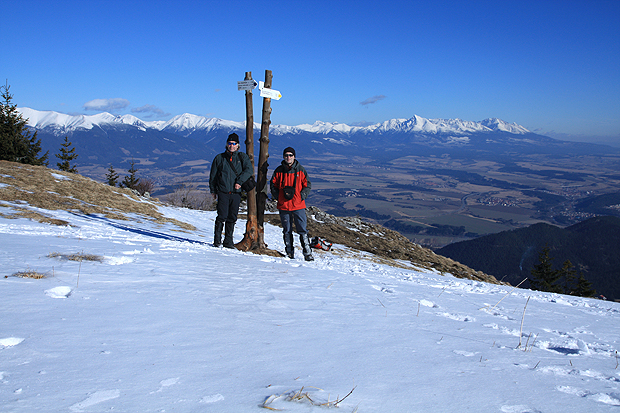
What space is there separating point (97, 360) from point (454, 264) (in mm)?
15933

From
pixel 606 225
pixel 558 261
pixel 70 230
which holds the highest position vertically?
pixel 70 230

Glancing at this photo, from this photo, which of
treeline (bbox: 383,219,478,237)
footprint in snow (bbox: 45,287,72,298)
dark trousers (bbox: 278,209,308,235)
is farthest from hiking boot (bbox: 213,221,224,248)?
treeline (bbox: 383,219,478,237)

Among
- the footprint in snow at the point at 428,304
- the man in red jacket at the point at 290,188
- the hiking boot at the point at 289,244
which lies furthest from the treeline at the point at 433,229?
the footprint in snow at the point at 428,304

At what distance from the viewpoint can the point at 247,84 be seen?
7.98m

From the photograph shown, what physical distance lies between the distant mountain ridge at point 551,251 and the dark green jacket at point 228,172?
7625cm

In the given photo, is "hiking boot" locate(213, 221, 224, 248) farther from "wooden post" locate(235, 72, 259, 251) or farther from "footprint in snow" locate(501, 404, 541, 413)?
"footprint in snow" locate(501, 404, 541, 413)

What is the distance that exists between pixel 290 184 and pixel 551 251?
9964 cm

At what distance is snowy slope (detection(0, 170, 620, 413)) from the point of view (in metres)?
1.84

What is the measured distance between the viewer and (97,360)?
2105mm

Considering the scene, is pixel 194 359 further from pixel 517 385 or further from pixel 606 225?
pixel 606 225

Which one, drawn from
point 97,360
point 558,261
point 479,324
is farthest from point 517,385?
point 558,261

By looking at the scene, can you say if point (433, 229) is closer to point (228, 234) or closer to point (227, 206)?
point (228, 234)

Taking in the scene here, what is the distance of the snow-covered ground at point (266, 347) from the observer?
1.84 meters

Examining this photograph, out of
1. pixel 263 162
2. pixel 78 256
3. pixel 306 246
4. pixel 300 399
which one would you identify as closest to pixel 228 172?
pixel 263 162
